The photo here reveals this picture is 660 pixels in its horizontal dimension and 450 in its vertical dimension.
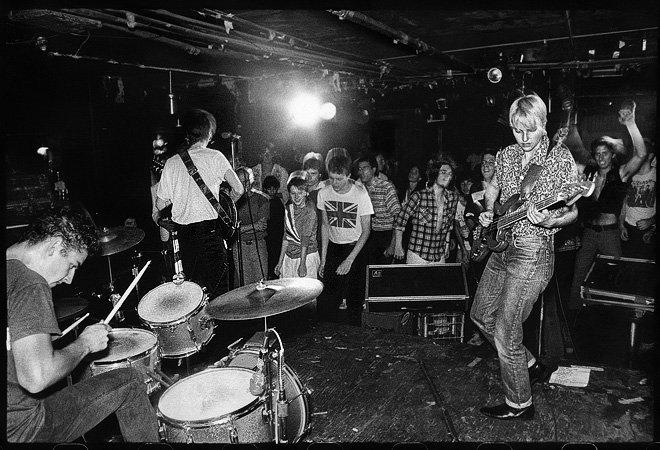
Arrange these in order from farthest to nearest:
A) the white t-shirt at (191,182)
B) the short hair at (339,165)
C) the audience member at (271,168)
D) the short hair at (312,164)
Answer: the audience member at (271,168) < the short hair at (312,164) < the short hair at (339,165) < the white t-shirt at (191,182)

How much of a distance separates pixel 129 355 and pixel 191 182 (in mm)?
1542

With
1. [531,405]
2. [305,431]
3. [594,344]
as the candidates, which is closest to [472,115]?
[594,344]

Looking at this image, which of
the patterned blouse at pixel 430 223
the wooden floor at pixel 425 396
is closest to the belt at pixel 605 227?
the patterned blouse at pixel 430 223

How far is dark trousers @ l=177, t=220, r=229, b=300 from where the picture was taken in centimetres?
402

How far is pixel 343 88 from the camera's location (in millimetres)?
8203

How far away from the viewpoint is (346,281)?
477 centimetres

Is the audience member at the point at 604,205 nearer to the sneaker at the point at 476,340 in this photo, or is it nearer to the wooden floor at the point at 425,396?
the sneaker at the point at 476,340

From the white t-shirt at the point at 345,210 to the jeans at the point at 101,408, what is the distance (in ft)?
8.15

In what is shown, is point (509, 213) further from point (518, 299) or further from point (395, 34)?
point (395, 34)

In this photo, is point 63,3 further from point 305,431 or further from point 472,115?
point 472,115

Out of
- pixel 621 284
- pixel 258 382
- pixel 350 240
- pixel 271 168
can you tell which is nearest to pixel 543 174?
pixel 621 284

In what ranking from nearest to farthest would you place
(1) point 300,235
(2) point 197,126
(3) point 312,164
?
(2) point 197,126 < (1) point 300,235 < (3) point 312,164

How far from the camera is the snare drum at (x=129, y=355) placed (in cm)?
276

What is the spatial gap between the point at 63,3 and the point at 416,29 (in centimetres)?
314
